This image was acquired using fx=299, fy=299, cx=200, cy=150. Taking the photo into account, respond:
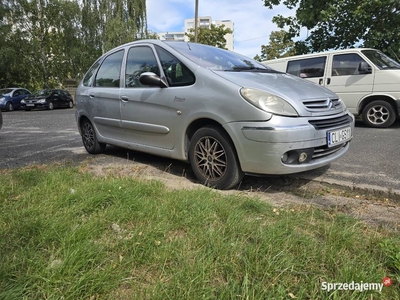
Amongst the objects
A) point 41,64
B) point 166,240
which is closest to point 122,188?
point 166,240

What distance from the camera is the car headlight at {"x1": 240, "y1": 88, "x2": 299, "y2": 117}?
2676 mm

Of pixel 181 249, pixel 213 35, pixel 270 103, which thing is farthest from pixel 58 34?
pixel 181 249

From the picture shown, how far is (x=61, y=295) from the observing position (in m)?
1.44

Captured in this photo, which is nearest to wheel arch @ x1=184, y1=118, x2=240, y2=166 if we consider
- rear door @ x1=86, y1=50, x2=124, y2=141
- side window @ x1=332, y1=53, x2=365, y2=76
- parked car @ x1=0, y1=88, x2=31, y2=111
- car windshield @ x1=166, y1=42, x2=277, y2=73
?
car windshield @ x1=166, y1=42, x2=277, y2=73

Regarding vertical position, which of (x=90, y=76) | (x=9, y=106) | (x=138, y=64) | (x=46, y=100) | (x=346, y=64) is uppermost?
(x=346, y=64)

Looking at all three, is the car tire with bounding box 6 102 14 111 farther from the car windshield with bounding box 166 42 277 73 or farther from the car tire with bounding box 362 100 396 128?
the car tire with bounding box 362 100 396 128

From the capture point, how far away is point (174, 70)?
3406mm

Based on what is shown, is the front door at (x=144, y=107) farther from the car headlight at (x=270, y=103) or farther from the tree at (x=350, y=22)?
the tree at (x=350, y=22)

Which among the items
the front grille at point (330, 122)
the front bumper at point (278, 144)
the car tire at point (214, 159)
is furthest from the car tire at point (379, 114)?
the car tire at point (214, 159)

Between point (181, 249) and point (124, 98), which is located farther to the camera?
point (124, 98)

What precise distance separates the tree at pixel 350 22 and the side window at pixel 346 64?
2.87 metres

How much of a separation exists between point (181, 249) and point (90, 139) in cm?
352

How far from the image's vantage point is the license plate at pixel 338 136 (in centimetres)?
288

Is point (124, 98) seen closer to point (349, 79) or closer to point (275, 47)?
point (349, 79)
